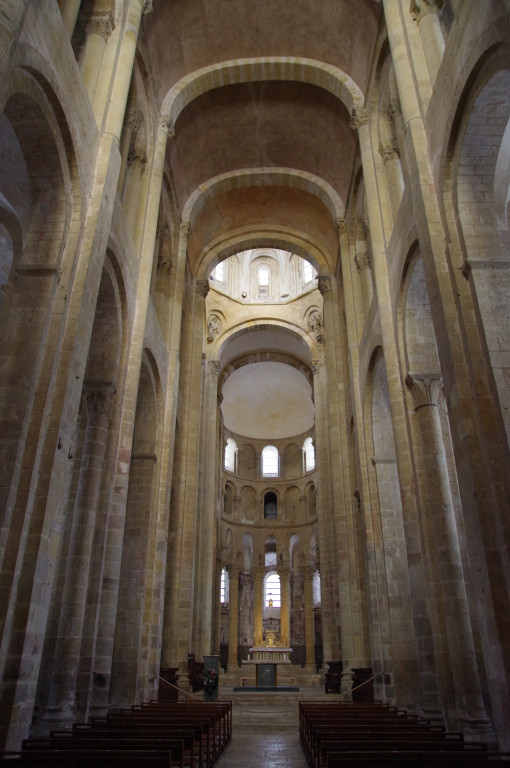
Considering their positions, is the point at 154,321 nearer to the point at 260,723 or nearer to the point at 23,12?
the point at 23,12

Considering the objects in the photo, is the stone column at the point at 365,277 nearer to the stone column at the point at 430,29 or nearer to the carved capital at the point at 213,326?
the stone column at the point at 430,29

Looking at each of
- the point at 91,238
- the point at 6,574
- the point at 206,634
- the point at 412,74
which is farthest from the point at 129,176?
the point at 206,634

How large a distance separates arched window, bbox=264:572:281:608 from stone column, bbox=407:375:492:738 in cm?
2816

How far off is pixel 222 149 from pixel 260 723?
16.6 m

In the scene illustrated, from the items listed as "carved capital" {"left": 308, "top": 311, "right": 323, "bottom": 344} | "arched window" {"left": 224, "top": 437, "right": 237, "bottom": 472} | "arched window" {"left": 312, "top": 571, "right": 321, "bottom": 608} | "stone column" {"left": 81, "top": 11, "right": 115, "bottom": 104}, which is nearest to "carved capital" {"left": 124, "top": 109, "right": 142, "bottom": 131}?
"stone column" {"left": 81, "top": 11, "right": 115, "bottom": 104}

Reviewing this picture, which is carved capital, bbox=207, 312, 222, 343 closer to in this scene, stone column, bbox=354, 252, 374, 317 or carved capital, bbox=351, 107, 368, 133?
stone column, bbox=354, 252, 374, 317

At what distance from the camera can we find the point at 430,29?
1049 cm

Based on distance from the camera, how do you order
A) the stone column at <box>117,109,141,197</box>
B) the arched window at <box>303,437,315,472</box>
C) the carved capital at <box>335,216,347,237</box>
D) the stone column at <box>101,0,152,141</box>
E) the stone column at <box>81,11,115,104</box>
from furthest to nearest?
the arched window at <box>303,437,315,472</box> < the carved capital at <box>335,216,347,237</box> < the stone column at <box>117,109,141,197</box> < the stone column at <box>81,11,115,104</box> < the stone column at <box>101,0,152,141</box>

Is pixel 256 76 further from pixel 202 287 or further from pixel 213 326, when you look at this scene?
pixel 213 326

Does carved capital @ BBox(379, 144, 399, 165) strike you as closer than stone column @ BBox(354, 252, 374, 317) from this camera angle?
Yes

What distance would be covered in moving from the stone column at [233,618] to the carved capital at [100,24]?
95.9ft

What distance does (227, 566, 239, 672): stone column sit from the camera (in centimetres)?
3156

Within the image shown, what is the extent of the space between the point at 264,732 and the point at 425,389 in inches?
304

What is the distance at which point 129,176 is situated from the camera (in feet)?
44.9
